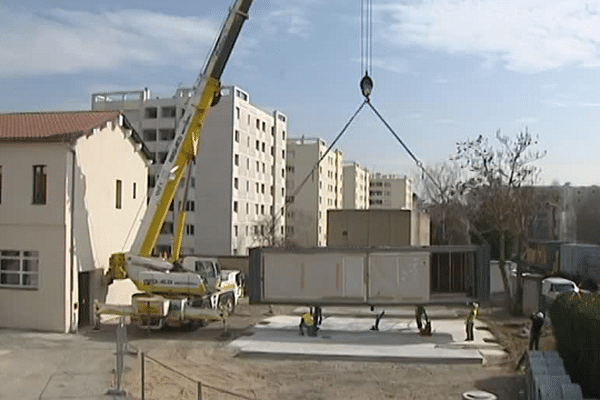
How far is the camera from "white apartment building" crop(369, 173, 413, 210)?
450 feet

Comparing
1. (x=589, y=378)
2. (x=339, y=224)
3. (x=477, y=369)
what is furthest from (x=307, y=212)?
(x=589, y=378)

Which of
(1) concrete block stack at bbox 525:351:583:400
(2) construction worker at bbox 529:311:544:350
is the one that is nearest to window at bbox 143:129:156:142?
(2) construction worker at bbox 529:311:544:350

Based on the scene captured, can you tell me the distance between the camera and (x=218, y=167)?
62250mm

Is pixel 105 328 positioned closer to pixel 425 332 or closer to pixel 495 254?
pixel 425 332

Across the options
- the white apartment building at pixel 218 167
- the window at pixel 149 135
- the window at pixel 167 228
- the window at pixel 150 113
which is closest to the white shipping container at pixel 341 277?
the white apartment building at pixel 218 167

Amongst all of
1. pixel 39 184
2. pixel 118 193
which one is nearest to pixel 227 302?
pixel 118 193

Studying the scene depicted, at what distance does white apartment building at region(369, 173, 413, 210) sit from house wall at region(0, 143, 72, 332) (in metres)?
114

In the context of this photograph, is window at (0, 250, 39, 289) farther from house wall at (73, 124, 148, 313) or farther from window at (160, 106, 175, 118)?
window at (160, 106, 175, 118)

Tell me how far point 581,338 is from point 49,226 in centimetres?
1774

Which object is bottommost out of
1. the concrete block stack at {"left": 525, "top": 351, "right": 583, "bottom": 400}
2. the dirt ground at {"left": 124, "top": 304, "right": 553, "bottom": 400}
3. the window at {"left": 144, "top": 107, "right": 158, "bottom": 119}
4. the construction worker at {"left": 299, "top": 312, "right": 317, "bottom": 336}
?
the dirt ground at {"left": 124, "top": 304, "right": 553, "bottom": 400}

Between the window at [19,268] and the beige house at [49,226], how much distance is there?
33 mm

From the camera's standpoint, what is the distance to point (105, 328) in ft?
83.4

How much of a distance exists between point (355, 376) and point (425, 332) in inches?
280

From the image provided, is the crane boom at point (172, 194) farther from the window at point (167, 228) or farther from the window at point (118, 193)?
the window at point (167, 228)
